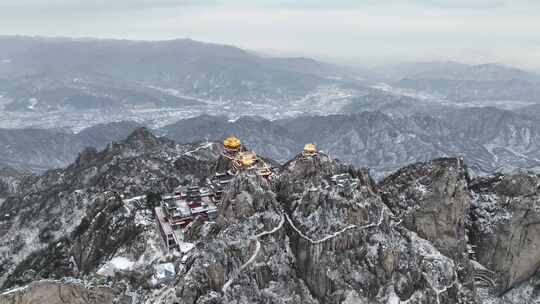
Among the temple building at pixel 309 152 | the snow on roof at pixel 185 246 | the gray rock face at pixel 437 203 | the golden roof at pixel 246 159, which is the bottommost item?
the snow on roof at pixel 185 246

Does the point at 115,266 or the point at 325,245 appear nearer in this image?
the point at 325,245

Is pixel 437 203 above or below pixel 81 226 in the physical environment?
above

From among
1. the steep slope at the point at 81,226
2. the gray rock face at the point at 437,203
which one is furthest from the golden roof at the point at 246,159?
the gray rock face at the point at 437,203

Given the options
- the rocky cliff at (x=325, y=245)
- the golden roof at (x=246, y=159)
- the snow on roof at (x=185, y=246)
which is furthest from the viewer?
the golden roof at (x=246, y=159)

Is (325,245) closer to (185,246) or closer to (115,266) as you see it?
(185,246)

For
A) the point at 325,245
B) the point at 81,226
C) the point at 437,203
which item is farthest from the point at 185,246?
the point at 437,203

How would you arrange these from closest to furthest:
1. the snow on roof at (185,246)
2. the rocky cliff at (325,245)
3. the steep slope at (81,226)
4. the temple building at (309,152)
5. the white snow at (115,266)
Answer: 1. the rocky cliff at (325,245)
2. the snow on roof at (185,246)
3. the white snow at (115,266)
4. the steep slope at (81,226)
5. the temple building at (309,152)

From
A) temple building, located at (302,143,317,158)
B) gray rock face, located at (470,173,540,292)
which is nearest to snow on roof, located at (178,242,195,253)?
temple building, located at (302,143,317,158)

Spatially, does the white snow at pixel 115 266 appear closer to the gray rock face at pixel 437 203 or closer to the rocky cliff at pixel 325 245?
the rocky cliff at pixel 325 245

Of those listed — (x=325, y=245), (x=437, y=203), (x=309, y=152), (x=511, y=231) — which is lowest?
(x=511, y=231)

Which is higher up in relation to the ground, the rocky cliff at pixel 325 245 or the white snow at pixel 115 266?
the rocky cliff at pixel 325 245
